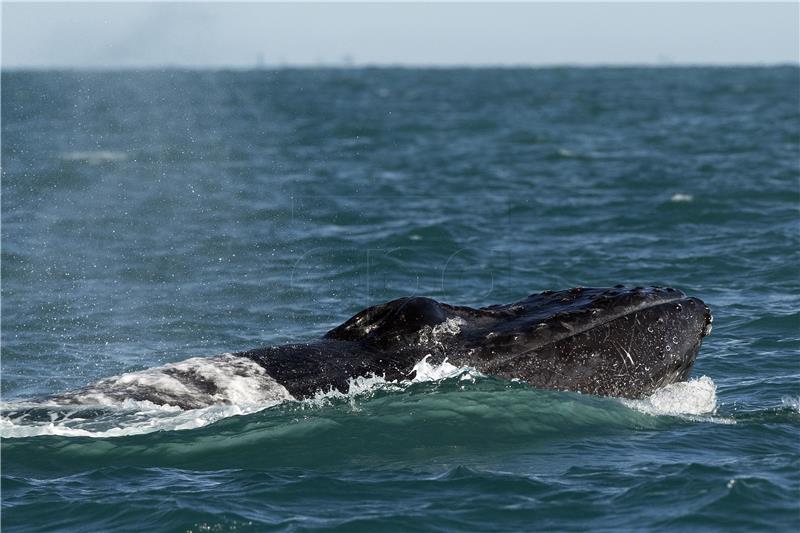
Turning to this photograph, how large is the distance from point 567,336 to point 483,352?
0.77m

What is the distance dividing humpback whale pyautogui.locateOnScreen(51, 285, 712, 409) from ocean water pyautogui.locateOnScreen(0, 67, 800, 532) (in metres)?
0.15

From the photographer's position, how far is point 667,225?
23922 mm

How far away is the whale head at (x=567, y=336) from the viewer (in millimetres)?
10531

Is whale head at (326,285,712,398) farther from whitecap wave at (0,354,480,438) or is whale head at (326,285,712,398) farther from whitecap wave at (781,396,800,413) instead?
whitecap wave at (781,396,800,413)

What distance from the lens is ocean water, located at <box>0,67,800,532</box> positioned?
9.05 metres

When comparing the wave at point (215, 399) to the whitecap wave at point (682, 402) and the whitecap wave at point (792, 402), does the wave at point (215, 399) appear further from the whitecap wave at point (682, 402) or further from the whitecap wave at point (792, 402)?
the whitecap wave at point (792, 402)

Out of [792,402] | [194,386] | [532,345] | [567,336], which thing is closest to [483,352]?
[532,345]

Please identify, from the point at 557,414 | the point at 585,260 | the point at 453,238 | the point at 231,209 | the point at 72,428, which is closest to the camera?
the point at 72,428

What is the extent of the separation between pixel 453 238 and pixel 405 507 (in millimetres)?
14129

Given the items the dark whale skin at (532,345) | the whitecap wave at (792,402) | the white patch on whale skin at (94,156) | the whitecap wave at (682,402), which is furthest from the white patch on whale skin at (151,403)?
the white patch on whale skin at (94,156)

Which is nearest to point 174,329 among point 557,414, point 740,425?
point 557,414

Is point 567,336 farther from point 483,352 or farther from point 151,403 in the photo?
point 151,403

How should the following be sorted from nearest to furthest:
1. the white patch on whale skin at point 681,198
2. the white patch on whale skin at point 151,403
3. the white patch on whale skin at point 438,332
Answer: the white patch on whale skin at point 151,403 < the white patch on whale skin at point 438,332 < the white patch on whale skin at point 681,198

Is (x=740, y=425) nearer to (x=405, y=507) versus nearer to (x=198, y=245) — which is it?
(x=405, y=507)
